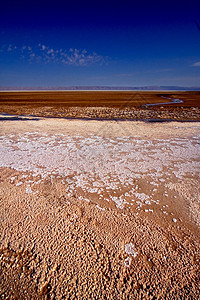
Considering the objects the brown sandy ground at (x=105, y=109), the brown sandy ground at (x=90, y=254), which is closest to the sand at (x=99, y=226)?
the brown sandy ground at (x=90, y=254)

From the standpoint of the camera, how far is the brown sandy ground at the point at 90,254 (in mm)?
1321

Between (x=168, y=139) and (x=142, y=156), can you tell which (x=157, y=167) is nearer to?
(x=142, y=156)

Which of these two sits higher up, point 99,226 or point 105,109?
point 105,109

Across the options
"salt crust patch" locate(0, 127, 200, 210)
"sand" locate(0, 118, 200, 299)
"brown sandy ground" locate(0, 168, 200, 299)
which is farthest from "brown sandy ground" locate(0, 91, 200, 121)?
"brown sandy ground" locate(0, 168, 200, 299)

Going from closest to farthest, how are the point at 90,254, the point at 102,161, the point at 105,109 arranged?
the point at 90,254
the point at 102,161
the point at 105,109

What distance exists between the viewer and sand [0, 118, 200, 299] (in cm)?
135

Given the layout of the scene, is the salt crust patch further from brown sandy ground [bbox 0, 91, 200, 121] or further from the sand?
brown sandy ground [bbox 0, 91, 200, 121]

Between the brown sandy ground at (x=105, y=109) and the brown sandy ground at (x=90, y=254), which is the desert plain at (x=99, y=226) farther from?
the brown sandy ground at (x=105, y=109)

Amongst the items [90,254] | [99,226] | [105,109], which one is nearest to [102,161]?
[99,226]

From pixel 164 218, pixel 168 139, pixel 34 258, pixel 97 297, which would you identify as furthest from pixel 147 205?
pixel 168 139

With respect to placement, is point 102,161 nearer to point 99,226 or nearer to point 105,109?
point 99,226

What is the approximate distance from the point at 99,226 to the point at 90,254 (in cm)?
33

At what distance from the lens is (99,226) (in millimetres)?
1861

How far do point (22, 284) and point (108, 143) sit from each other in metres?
3.59
